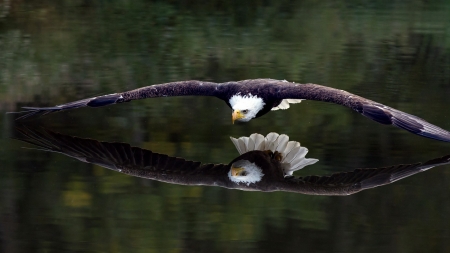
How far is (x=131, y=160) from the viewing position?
364 inches

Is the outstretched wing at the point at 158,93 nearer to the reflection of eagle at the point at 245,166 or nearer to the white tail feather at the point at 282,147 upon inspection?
the reflection of eagle at the point at 245,166

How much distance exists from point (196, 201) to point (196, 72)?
21.9 ft

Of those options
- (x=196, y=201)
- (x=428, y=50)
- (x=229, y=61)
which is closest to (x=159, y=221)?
(x=196, y=201)

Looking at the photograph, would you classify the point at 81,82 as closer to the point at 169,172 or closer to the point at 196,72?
the point at 196,72

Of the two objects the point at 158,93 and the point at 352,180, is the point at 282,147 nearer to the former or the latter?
the point at 352,180

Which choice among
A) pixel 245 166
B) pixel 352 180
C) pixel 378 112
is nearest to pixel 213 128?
pixel 245 166

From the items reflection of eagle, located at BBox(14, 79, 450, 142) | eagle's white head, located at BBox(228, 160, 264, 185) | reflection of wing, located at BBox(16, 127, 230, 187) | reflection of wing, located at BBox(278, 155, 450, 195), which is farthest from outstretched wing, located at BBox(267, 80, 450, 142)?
reflection of wing, located at BBox(16, 127, 230, 187)

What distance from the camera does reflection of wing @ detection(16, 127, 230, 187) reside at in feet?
28.3

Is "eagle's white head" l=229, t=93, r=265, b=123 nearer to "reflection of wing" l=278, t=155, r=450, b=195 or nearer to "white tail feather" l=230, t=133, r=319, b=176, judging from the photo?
"white tail feather" l=230, t=133, r=319, b=176

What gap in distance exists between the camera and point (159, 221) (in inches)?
305

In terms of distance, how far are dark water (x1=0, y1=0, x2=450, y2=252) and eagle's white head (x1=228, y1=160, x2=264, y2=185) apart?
0.69ft

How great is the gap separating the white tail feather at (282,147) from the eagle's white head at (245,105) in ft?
1.06

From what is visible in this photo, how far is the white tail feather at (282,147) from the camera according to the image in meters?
9.09

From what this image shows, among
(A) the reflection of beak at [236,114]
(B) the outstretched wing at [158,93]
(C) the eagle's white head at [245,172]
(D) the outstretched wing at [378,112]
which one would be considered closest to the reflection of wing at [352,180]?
(C) the eagle's white head at [245,172]
